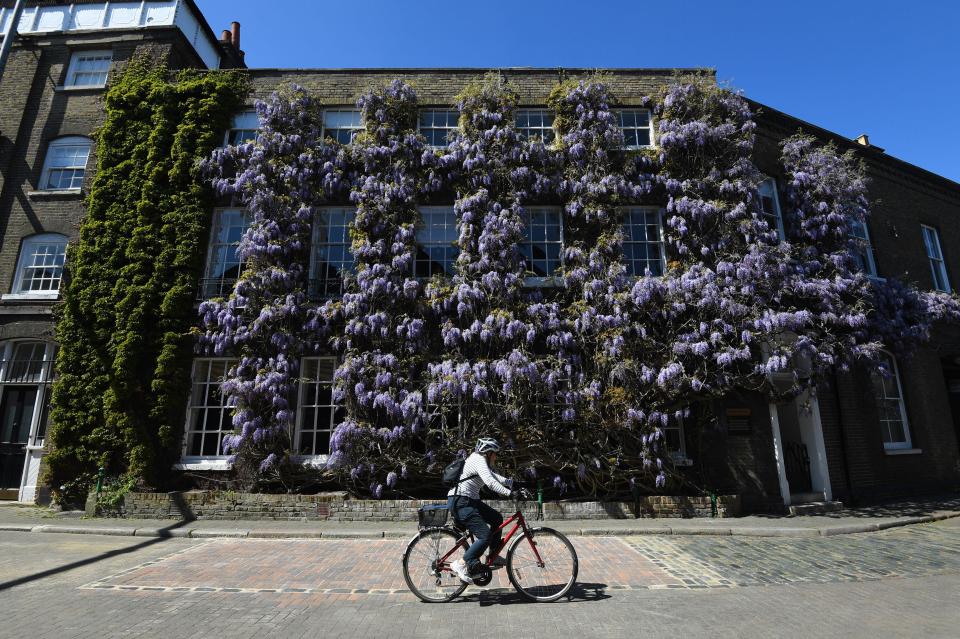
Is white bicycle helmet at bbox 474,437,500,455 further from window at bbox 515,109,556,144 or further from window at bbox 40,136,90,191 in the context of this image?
window at bbox 40,136,90,191

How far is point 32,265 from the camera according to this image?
14203mm

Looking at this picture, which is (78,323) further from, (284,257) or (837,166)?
(837,166)

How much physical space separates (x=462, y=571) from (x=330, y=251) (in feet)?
32.1

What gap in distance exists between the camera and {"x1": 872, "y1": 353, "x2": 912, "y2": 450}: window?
47.1ft

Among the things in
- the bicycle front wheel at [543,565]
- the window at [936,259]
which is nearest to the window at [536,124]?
the bicycle front wheel at [543,565]

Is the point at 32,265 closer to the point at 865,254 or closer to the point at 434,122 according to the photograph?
the point at 434,122

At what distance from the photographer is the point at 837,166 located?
46.1 ft

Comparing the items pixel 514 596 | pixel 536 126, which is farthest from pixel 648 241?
pixel 514 596

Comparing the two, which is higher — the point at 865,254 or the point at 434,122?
the point at 434,122

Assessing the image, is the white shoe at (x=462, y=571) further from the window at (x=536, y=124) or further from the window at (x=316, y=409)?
the window at (x=536, y=124)

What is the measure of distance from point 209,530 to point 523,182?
34.0ft

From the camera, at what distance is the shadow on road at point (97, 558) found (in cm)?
688

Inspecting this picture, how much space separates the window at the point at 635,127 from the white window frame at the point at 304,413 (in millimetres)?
9949

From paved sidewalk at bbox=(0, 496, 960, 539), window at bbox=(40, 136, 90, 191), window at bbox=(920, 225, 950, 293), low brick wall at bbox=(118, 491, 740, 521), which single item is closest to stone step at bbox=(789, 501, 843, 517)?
paved sidewalk at bbox=(0, 496, 960, 539)
